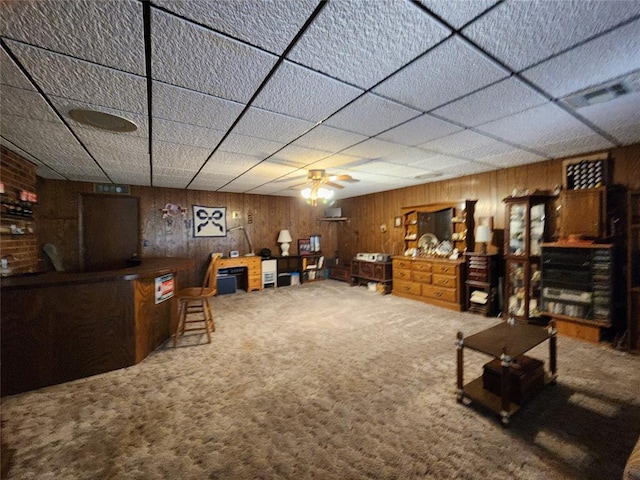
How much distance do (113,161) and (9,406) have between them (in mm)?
2806

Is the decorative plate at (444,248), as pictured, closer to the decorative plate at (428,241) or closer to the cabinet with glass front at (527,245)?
the decorative plate at (428,241)

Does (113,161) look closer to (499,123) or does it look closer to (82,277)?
(82,277)

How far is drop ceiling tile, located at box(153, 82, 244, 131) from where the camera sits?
5.83 feet

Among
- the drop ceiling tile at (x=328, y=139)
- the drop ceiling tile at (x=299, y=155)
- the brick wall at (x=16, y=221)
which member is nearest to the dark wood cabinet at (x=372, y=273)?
the drop ceiling tile at (x=299, y=155)

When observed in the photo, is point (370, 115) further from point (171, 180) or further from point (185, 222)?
point (185, 222)

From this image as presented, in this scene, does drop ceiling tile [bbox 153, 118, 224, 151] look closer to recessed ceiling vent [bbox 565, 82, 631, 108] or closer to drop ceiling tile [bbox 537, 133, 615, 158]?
recessed ceiling vent [bbox 565, 82, 631, 108]

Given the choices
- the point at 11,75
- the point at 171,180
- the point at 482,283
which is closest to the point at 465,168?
the point at 482,283

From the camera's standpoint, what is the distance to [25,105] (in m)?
1.90

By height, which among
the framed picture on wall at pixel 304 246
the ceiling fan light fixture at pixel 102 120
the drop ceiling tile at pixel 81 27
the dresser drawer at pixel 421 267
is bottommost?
the dresser drawer at pixel 421 267

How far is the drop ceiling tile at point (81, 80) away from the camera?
1.38 metres

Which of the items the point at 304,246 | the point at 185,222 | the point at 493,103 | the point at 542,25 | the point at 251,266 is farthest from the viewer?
the point at 304,246

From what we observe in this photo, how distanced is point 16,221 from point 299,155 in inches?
142

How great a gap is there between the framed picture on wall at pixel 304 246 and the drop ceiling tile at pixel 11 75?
18.9 ft

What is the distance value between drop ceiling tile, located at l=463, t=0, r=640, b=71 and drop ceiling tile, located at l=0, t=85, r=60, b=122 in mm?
2720
